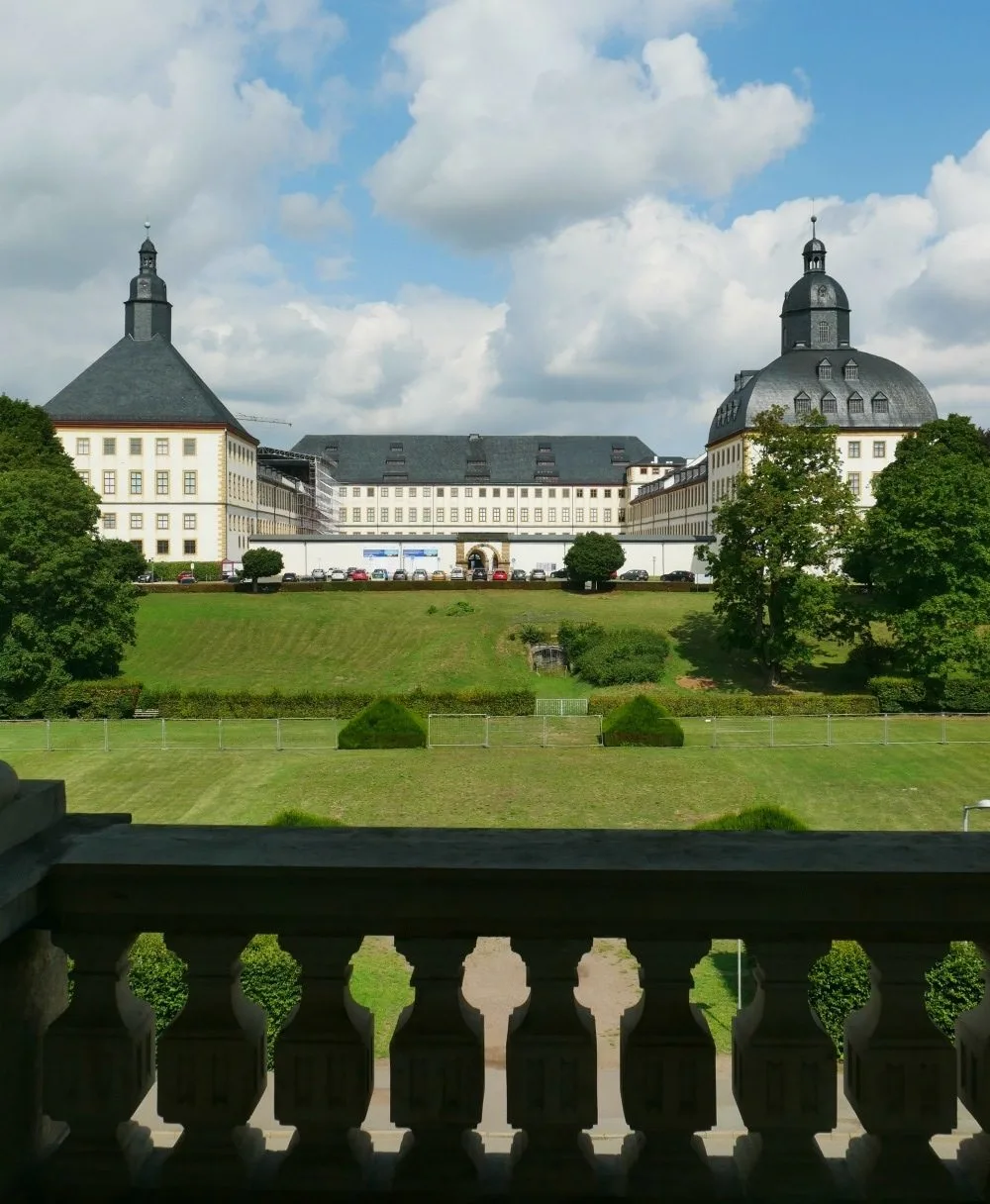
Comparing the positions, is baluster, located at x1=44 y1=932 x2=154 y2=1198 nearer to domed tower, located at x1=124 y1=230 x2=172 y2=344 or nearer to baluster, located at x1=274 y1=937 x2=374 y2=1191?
baluster, located at x1=274 y1=937 x2=374 y2=1191

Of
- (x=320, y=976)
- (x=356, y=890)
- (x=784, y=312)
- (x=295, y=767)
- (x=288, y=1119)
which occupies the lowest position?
(x=295, y=767)

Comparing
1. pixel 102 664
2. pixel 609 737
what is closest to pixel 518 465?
pixel 102 664

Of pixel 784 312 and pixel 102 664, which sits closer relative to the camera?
pixel 102 664

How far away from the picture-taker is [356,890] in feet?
8.91

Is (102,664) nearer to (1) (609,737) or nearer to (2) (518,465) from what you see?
(1) (609,737)

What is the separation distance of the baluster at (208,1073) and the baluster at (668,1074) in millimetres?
947

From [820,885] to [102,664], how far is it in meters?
46.4

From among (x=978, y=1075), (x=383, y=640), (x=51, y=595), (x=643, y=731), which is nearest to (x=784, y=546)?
(x=643, y=731)

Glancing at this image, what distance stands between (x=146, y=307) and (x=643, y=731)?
7222 cm

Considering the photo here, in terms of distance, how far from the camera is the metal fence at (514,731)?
35.5m

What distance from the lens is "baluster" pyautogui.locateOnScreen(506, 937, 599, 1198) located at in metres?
2.73

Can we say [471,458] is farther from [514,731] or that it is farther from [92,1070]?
[92,1070]

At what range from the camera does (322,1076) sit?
277 cm

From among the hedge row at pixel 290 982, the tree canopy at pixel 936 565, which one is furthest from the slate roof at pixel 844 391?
the hedge row at pixel 290 982
